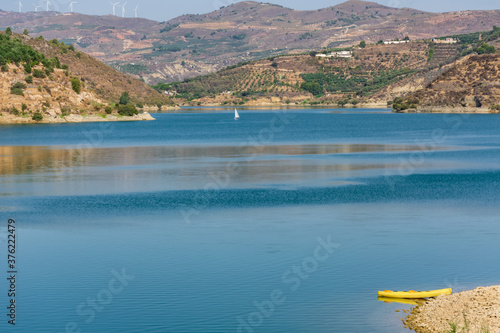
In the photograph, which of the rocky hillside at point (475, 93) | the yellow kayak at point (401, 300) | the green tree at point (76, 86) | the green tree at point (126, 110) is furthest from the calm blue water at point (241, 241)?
the rocky hillside at point (475, 93)

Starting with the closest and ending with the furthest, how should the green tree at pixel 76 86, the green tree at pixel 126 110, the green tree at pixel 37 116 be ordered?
the green tree at pixel 37 116 → the green tree at pixel 76 86 → the green tree at pixel 126 110

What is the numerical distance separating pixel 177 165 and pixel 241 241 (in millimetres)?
33494

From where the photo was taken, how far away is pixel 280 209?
36031 mm

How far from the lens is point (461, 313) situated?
1653 cm

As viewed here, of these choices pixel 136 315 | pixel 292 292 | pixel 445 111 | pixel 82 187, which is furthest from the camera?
pixel 445 111

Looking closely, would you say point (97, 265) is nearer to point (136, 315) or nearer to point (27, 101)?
point (136, 315)

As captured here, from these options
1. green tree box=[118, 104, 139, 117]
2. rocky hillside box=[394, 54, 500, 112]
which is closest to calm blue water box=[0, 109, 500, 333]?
green tree box=[118, 104, 139, 117]

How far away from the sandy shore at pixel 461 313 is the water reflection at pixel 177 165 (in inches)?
1114

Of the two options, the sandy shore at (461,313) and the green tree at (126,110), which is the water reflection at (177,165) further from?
the green tree at (126,110)

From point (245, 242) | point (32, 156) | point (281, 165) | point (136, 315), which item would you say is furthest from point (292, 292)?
point (32, 156)

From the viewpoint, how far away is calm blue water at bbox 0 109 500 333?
18938 millimetres

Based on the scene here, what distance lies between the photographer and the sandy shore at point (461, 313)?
15.9 metres

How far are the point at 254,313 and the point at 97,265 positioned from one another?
759 centimetres

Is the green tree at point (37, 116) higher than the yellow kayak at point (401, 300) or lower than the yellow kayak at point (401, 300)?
lower
